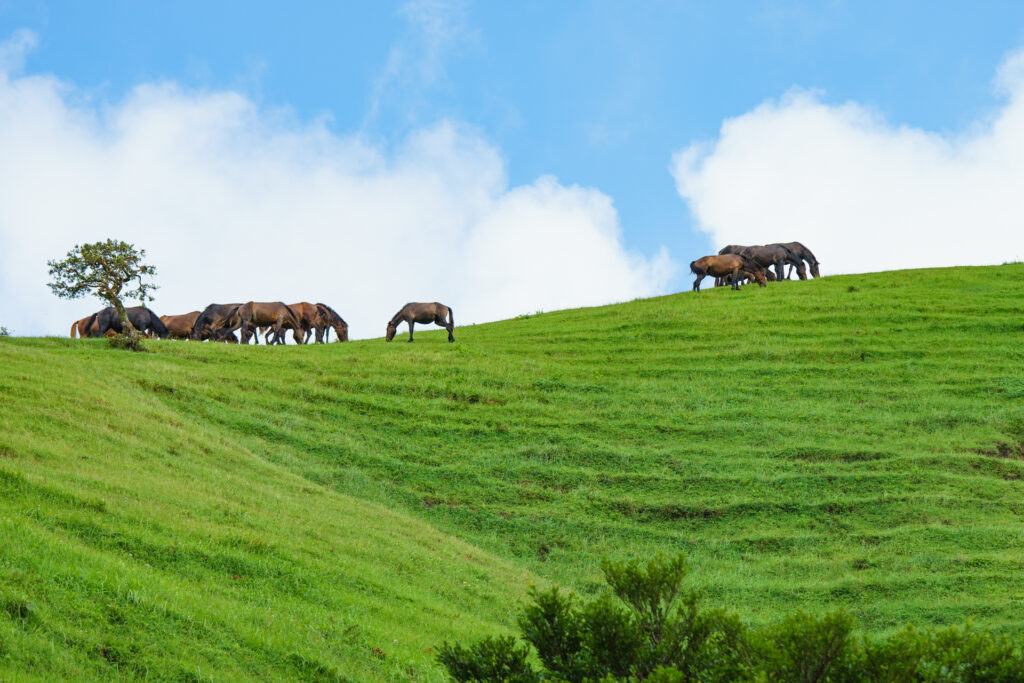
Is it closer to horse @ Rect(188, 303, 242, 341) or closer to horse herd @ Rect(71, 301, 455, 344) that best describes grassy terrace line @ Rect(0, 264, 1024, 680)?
horse herd @ Rect(71, 301, 455, 344)

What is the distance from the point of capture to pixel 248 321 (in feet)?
134

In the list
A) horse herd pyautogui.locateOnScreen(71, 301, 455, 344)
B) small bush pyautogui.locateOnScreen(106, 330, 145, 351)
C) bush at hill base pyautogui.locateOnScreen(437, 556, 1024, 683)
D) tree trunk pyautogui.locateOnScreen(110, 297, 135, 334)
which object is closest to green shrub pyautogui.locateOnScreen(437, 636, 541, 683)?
bush at hill base pyautogui.locateOnScreen(437, 556, 1024, 683)

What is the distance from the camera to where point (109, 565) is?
9.54 metres

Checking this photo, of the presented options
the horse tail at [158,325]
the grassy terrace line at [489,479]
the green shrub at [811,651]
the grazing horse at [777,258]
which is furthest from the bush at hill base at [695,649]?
the grazing horse at [777,258]

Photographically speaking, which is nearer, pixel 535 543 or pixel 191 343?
pixel 535 543

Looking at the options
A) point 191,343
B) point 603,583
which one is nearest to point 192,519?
point 603,583

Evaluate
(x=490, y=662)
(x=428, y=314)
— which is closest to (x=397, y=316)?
(x=428, y=314)

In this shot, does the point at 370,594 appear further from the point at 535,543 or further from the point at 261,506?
the point at 535,543

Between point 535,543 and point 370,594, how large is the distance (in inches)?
292

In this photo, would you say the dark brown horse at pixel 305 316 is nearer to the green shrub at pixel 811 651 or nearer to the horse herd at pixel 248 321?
the horse herd at pixel 248 321

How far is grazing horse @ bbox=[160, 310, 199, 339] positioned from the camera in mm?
42938

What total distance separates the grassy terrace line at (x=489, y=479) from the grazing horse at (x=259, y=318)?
19.9 ft

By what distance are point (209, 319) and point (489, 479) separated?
23.9 meters

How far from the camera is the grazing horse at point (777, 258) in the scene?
147 feet
